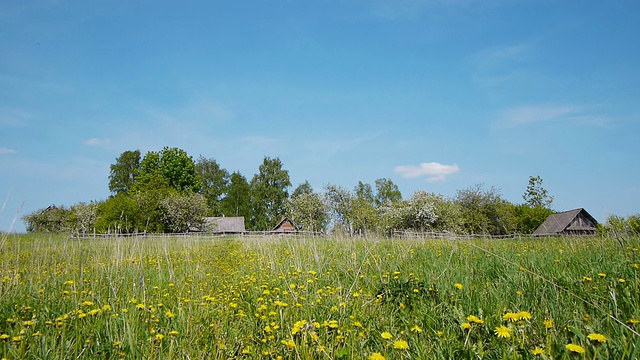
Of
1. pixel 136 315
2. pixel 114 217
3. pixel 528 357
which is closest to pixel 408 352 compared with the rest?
pixel 528 357

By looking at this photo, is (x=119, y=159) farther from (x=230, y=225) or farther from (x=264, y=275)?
(x=264, y=275)

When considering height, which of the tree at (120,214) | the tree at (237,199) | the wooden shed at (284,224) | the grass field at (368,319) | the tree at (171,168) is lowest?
the grass field at (368,319)

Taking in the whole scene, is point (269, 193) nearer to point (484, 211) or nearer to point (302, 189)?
point (302, 189)

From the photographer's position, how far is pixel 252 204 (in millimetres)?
66125

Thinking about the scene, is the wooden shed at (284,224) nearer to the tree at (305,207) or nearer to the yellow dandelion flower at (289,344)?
the tree at (305,207)

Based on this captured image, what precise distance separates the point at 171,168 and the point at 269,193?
56.9ft

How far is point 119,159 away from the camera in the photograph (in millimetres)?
63844

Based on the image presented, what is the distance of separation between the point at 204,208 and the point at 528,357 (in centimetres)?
4930

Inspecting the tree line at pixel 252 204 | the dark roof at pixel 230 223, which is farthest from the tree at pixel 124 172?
the dark roof at pixel 230 223

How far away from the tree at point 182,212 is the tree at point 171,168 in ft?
31.8

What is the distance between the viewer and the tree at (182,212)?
45.6 metres

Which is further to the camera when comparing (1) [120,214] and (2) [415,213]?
(2) [415,213]

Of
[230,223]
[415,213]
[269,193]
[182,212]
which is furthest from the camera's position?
[269,193]

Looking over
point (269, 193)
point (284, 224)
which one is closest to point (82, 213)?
point (269, 193)
